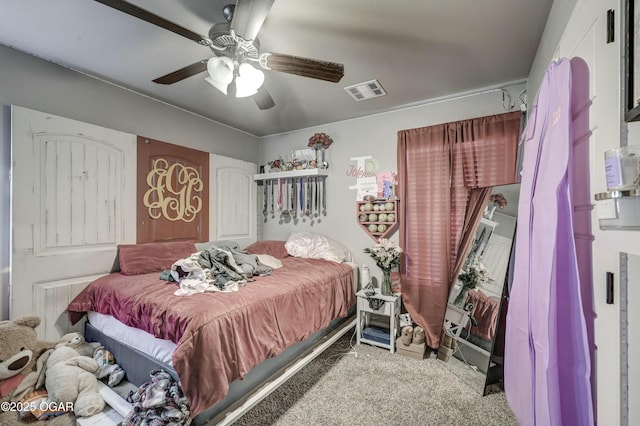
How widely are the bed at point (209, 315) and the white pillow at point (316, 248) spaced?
333mm

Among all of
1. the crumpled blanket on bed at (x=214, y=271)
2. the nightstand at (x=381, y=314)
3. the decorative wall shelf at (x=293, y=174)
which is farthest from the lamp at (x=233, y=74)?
the nightstand at (x=381, y=314)

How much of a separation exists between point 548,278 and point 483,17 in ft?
5.18

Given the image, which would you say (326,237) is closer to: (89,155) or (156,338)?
(156,338)

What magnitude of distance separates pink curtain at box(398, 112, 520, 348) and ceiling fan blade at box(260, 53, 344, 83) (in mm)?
1518

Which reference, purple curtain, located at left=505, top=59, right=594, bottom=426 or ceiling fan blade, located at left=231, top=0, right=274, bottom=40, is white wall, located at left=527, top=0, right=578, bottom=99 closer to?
purple curtain, located at left=505, top=59, right=594, bottom=426

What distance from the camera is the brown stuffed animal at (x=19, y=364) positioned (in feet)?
5.09

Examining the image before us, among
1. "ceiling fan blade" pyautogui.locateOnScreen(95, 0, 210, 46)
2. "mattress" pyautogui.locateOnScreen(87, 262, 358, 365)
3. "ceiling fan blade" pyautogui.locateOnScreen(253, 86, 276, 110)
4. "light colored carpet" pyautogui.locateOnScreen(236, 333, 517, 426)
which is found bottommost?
"light colored carpet" pyautogui.locateOnScreen(236, 333, 517, 426)

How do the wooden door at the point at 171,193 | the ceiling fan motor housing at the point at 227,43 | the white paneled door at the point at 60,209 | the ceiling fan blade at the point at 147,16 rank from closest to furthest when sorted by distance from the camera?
the ceiling fan blade at the point at 147,16 < the ceiling fan motor housing at the point at 227,43 < the white paneled door at the point at 60,209 < the wooden door at the point at 171,193

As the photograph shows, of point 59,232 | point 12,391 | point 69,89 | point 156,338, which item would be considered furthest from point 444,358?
point 69,89

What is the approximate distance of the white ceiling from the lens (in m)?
1.53

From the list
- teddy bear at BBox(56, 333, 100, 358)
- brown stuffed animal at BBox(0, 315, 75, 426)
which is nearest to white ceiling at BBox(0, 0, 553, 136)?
brown stuffed animal at BBox(0, 315, 75, 426)

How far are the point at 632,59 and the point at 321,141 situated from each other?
294cm

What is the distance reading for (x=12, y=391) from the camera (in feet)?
5.29

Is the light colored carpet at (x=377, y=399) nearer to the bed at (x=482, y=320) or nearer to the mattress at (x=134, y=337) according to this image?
the bed at (x=482, y=320)
